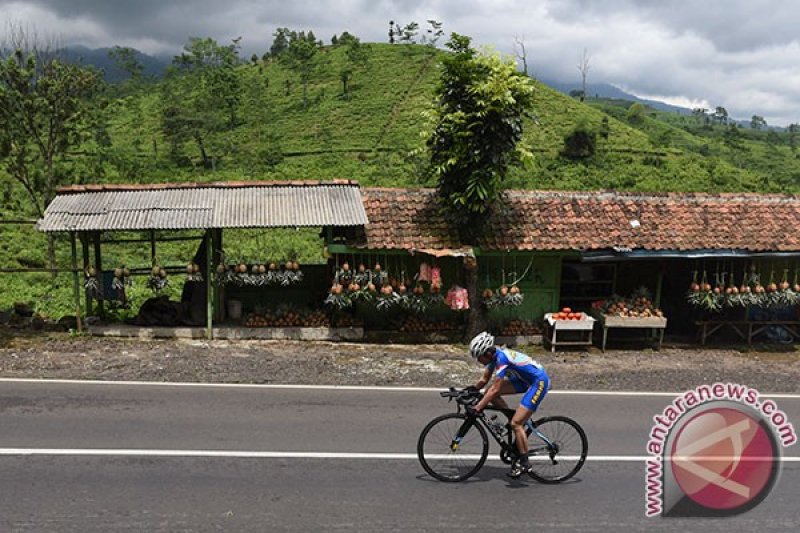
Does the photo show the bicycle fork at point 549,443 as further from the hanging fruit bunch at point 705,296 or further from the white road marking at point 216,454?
the hanging fruit bunch at point 705,296

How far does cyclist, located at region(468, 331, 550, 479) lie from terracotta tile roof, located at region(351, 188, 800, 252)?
777cm

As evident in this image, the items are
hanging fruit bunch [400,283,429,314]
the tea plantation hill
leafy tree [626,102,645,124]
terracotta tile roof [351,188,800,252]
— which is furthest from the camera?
leafy tree [626,102,645,124]

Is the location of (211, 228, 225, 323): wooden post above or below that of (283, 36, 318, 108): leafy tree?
below

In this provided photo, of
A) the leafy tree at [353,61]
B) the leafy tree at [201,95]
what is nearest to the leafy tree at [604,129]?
the leafy tree at [353,61]

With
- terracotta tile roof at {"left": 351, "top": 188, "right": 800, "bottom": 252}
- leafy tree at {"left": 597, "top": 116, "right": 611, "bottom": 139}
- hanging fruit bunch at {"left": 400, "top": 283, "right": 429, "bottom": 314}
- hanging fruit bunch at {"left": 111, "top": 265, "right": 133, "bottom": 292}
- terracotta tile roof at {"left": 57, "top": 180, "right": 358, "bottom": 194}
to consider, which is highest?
Result: leafy tree at {"left": 597, "top": 116, "right": 611, "bottom": 139}

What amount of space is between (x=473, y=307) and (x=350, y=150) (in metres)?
39.2

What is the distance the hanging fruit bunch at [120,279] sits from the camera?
15188mm

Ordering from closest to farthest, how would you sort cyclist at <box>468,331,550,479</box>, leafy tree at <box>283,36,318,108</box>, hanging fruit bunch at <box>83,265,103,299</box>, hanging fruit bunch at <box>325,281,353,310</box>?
cyclist at <box>468,331,550,479</box> < hanging fruit bunch at <box>325,281,353,310</box> < hanging fruit bunch at <box>83,265,103,299</box> < leafy tree at <box>283,36,318,108</box>

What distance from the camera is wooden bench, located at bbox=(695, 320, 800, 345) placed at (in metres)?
16.7

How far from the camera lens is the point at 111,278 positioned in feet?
51.5

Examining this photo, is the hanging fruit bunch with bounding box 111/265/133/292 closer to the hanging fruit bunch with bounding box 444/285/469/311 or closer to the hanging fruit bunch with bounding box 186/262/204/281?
the hanging fruit bunch with bounding box 186/262/204/281

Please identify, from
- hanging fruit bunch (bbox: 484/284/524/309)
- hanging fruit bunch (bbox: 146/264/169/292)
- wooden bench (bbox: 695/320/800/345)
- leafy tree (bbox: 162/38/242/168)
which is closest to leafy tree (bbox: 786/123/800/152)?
leafy tree (bbox: 162/38/242/168)

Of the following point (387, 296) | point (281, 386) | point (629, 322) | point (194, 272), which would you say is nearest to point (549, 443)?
point (281, 386)

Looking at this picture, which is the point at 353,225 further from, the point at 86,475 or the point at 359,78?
the point at 359,78
